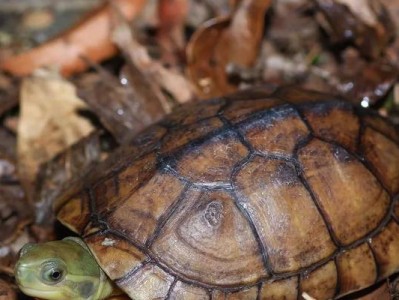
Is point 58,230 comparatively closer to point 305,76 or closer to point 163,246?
point 163,246

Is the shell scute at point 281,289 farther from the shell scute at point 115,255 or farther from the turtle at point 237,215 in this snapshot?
the shell scute at point 115,255

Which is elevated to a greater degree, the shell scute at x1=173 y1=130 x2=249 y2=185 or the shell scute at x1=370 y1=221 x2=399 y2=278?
the shell scute at x1=173 y1=130 x2=249 y2=185

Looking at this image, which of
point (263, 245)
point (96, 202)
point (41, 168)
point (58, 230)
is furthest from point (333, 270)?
point (41, 168)

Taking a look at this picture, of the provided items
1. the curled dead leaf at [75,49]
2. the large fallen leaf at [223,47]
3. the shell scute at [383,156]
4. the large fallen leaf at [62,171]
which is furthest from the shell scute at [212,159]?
the curled dead leaf at [75,49]

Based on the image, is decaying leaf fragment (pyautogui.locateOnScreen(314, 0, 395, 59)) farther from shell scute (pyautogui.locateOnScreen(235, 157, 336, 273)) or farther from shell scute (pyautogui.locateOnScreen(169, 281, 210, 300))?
shell scute (pyautogui.locateOnScreen(169, 281, 210, 300))

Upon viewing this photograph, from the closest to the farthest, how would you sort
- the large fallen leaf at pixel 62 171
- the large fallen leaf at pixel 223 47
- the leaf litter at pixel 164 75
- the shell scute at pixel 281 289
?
1. the shell scute at pixel 281 289
2. the large fallen leaf at pixel 62 171
3. the leaf litter at pixel 164 75
4. the large fallen leaf at pixel 223 47

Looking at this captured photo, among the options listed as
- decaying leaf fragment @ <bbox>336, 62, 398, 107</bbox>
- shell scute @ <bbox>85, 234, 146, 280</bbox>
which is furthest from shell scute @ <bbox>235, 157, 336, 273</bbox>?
decaying leaf fragment @ <bbox>336, 62, 398, 107</bbox>
